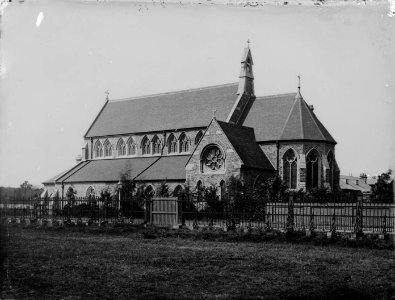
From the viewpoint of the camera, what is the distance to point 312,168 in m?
38.6

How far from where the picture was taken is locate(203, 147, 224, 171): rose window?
37156 mm

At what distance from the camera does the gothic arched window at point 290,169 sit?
3866 cm

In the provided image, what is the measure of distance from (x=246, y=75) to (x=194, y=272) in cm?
3421

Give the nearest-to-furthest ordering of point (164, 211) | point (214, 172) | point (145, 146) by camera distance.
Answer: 1. point (164, 211)
2. point (214, 172)
3. point (145, 146)

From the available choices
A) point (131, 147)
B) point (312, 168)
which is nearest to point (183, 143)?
point (131, 147)

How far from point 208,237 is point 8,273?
1236cm

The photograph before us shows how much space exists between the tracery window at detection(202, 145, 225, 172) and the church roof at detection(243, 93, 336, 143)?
4885mm

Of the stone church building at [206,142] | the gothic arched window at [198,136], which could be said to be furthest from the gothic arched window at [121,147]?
the gothic arched window at [198,136]

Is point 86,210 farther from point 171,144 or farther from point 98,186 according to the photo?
point 171,144

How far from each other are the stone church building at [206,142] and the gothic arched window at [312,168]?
0.08 meters

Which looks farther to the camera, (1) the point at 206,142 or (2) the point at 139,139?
(2) the point at 139,139

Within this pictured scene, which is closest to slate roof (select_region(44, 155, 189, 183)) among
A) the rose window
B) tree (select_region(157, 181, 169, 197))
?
tree (select_region(157, 181, 169, 197))

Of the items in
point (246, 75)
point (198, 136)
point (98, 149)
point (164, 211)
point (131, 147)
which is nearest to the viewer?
point (164, 211)

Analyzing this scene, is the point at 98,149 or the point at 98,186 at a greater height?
the point at 98,149
